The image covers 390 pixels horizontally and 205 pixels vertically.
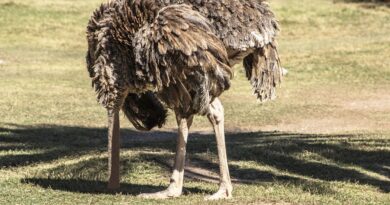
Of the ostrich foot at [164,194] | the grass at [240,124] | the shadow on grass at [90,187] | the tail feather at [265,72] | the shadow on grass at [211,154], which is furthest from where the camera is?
the shadow on grass at [211,154]

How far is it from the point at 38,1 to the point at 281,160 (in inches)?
880

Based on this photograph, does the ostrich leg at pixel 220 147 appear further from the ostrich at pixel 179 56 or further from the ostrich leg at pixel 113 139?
the ostrich leg at pixel 113 139

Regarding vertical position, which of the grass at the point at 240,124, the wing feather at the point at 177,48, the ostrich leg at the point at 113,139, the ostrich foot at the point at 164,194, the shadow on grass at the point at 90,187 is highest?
the wing feather at the point at 177,48

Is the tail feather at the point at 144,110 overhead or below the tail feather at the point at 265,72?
below

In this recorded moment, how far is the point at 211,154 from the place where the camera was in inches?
428

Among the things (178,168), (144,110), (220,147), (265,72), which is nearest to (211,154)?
(144,110)

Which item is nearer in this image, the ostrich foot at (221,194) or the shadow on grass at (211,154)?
the ostrich foot at (221,194)

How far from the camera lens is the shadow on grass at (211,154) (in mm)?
9312

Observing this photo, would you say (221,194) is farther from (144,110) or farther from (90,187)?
(90,187)

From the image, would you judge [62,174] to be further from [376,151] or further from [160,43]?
[376,151]

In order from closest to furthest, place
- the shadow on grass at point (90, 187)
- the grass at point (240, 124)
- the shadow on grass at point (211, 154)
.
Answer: the shadow on grass at point (90, 187)
the grass at point (240, 124)
the shadow on grass at point (211, 154)

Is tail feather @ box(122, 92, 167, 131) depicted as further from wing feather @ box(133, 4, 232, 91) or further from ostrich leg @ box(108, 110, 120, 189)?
wing feather @ box(133, 4, 232, 91)

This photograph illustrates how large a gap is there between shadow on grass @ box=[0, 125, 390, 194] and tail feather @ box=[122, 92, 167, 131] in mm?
623

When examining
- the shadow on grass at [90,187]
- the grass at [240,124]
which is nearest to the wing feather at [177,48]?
the grass at [240,124]
